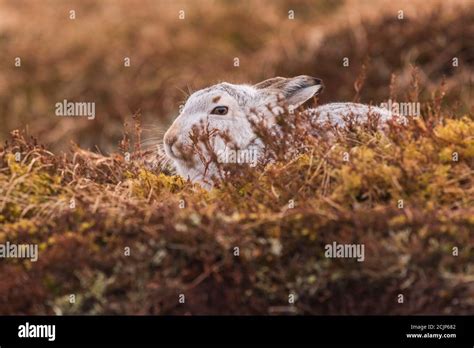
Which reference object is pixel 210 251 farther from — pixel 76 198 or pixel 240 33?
pixel 240 33

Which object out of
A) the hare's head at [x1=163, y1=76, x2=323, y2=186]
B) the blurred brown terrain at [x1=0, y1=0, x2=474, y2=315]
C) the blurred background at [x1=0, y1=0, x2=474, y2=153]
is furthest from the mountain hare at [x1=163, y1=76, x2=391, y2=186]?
the blurred background at [x1=0, y1=0, x2=474, y2=153]

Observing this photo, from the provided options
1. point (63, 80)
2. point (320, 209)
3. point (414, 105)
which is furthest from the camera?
point (63, 80)

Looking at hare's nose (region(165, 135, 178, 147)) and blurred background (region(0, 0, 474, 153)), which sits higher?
blurred background (region(0, 0, 474, 153))

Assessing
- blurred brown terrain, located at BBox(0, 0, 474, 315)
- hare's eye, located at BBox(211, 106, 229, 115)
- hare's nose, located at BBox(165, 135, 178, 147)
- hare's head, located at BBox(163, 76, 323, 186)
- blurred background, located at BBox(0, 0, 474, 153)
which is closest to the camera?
blurred brown terrain, located at BBox(0, 0, 474, 315)

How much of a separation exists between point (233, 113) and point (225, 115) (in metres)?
0.07

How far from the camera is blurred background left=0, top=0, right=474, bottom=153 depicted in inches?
692

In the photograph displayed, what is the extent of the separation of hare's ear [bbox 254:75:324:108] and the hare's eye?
0.46 metres

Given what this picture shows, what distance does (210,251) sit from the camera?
6.04 metres

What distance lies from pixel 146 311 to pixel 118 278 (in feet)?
0.90

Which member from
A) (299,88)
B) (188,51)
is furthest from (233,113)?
(188,51)

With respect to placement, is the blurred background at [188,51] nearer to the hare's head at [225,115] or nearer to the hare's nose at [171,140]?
the hare's head at [225,115]

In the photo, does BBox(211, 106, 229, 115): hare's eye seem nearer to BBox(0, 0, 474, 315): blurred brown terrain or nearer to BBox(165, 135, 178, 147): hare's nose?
BBox(165, 135, 178, 147): hare's nose
